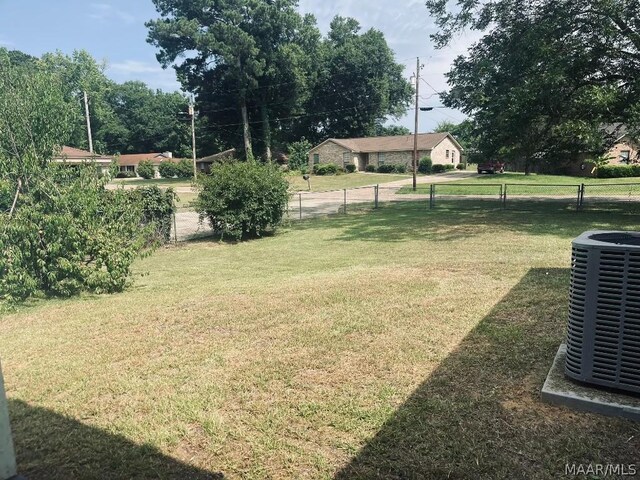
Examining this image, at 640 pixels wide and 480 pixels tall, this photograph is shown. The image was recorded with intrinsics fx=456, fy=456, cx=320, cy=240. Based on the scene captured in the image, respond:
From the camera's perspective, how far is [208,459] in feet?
8.29

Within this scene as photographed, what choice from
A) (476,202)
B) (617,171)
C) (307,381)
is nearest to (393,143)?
(617,171)

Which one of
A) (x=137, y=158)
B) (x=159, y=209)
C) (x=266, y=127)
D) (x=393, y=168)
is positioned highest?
(x=266, y=127)

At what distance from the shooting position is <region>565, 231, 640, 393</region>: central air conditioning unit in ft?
8.84

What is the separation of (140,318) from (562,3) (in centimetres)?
1431

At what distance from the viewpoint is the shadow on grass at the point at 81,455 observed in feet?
7.95

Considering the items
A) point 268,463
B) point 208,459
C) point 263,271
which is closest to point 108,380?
point 208,459

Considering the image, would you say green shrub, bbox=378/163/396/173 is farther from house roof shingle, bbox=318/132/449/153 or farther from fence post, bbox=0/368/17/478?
fence post, bbox=0/368/17/478

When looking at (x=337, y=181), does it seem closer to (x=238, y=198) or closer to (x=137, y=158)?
(x=238, y=198)

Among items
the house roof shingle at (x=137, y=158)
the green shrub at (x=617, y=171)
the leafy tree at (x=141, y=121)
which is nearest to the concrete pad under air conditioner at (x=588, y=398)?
the green shrub at (x=617, y=171)

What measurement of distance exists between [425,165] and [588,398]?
47.3 m

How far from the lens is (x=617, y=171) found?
114 ft

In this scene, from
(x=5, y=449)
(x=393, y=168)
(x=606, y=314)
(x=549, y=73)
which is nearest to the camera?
(x=5, y=449)

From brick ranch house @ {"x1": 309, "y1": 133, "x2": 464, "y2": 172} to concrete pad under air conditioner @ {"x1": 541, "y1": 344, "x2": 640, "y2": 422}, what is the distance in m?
47.6

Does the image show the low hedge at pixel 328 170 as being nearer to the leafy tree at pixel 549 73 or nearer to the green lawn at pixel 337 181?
the green lawn at pixel 337 181
